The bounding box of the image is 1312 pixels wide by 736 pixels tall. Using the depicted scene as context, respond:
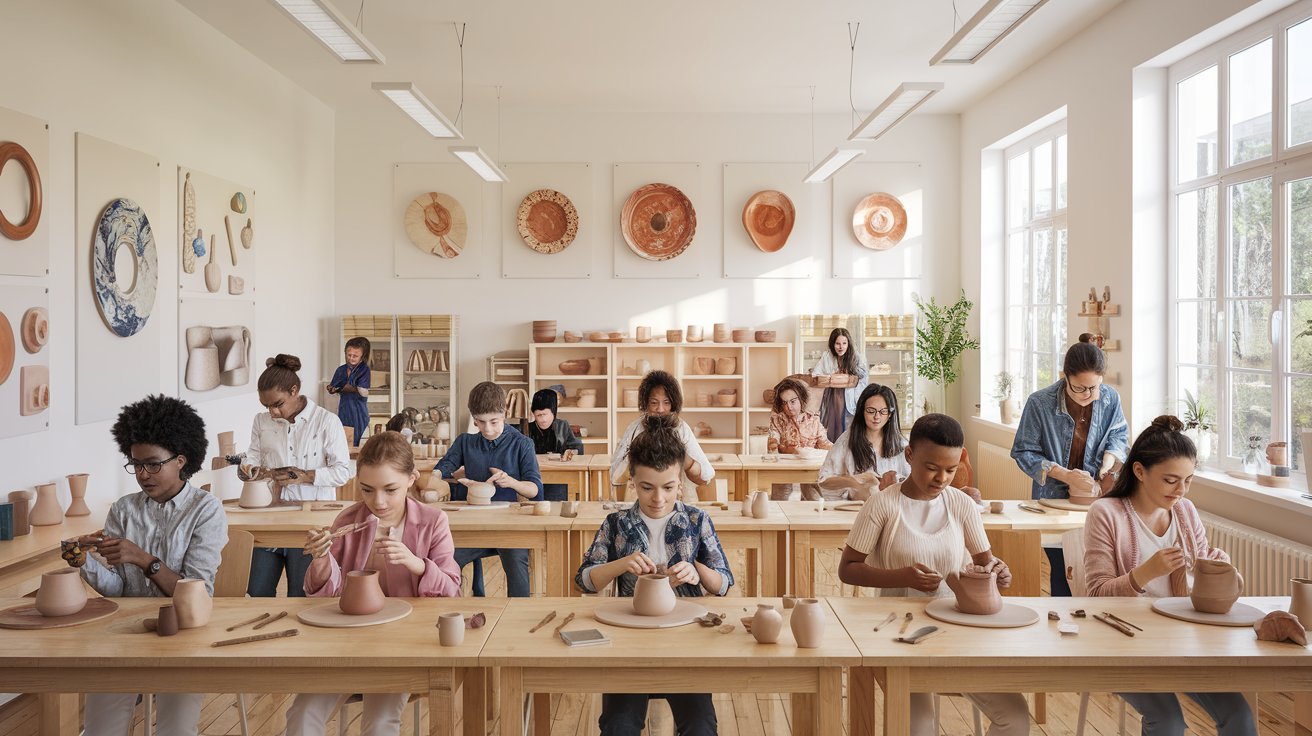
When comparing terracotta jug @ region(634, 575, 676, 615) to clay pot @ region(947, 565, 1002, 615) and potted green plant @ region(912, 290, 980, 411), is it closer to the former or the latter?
clay pot @ region(947, 565, 1002, 615)

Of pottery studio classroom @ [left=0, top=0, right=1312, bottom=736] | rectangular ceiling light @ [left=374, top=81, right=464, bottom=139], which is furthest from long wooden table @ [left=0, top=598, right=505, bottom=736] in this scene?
rectangular ceiling light @ [left=374, top=81, right=464, bottom=139]

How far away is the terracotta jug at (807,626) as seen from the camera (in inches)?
82.9

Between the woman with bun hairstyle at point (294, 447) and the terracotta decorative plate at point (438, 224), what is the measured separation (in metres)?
4.01

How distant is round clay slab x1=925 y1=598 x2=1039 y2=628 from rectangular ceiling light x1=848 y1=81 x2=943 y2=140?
3188 mm

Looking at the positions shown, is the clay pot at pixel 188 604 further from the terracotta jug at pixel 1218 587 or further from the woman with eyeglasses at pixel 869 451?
the woman with eyeglasses at pixel 869 451

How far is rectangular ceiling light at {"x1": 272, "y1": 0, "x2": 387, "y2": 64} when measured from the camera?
12.8 ft

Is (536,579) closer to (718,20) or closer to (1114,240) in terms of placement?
(718,20)

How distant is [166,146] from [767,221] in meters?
4.93

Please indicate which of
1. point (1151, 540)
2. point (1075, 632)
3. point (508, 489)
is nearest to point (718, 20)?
point (508, 489)

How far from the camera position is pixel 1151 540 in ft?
8.95

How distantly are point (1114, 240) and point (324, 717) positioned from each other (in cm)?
535

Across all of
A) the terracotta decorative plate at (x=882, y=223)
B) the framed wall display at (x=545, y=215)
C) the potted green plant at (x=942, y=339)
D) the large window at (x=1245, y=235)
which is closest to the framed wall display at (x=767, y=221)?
the terracotta decorative plate at (x=882, y=223)

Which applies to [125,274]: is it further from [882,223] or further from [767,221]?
[882,223]

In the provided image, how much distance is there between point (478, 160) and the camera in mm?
6641
